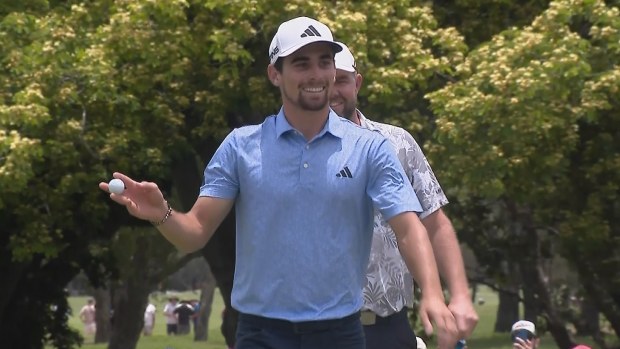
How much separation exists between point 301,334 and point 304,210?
0.42m

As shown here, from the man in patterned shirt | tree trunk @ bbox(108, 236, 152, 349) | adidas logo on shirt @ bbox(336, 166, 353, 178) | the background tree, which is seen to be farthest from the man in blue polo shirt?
tree trunk @ bbox(108, 236, 152, 349)

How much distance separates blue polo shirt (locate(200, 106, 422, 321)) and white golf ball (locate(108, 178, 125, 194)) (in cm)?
47

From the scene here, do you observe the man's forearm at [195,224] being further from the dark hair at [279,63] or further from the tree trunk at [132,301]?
the tree trunk at [132,301]

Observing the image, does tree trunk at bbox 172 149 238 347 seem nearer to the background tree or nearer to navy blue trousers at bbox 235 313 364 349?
the background tree

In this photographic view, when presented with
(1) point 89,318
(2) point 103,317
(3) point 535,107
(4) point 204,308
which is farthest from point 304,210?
(1) point 89,318

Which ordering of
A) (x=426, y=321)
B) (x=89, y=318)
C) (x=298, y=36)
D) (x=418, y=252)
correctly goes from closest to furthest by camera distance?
(x=418, y=252), (x=298, y=36), (x=426, y=321), (x=89, y=318)

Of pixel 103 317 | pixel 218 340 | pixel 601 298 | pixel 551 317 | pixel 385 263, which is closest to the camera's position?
pixel 385 263

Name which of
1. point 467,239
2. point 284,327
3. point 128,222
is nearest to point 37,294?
point 128,222

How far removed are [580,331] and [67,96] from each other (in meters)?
10.0

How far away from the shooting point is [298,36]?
4.88 metres

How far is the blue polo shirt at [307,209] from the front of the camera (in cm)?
486

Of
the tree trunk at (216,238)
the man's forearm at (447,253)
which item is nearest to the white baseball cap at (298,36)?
the man's forearm at (447,253)

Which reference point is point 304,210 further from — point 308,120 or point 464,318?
point 464,318

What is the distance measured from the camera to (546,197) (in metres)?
19.2
